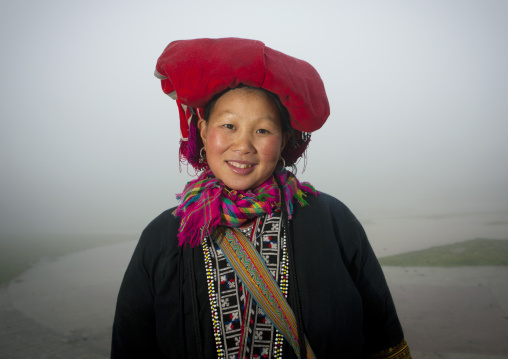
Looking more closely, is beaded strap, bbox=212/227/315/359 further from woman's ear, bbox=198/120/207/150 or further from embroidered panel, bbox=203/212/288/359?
woman's ear, bbox=198/120/207/150

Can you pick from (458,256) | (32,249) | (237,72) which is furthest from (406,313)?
(32,249)

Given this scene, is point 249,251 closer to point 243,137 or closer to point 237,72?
point 243,137

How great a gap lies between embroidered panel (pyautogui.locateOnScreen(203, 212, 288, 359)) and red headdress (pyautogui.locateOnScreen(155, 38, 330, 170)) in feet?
1.91

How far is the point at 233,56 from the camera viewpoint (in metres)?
1.21

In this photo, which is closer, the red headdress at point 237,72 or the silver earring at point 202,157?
the red headdress at point 237,72

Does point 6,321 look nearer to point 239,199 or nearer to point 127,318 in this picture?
point 127,318

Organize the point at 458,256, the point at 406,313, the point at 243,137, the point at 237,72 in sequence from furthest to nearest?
the point at 458,256 < the point at 406,313 < the point at 243,137 < the point at 237,72

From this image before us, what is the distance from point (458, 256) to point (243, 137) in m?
7.57

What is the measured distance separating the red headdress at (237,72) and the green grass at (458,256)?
661 centimetres

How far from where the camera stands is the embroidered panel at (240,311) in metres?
1.24

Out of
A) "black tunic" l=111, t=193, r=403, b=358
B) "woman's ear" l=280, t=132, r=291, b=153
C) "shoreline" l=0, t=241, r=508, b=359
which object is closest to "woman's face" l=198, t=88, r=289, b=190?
"woman's ear" l=280, t=132, r=291, b=153

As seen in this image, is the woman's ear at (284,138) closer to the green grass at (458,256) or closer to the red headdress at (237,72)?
the red headdress at (237,72)

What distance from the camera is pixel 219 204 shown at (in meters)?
1.34

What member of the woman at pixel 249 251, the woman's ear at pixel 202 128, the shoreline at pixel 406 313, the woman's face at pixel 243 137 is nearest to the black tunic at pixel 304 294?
the woman at pixel 249 251
